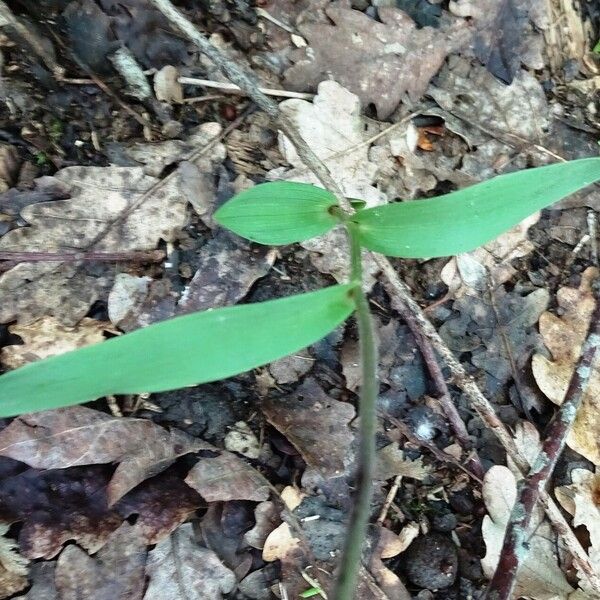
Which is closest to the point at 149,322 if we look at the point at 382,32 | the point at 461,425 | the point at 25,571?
the point at 25,571

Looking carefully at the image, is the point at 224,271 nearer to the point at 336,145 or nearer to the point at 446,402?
the point at 336,145

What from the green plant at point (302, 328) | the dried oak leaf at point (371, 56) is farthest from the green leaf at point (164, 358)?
the dried oak leaf at point (371, 56)

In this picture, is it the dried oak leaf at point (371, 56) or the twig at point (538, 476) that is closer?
the twig at point (538, 476)

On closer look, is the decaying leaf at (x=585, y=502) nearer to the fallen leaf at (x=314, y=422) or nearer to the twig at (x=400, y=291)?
the twig at (x=400, y=291)

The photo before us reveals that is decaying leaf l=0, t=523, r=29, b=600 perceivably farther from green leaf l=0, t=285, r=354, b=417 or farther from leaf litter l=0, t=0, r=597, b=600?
green leaf l=0, t=285, r=354, b=417

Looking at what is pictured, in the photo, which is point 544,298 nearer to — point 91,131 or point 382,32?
point 382,32
